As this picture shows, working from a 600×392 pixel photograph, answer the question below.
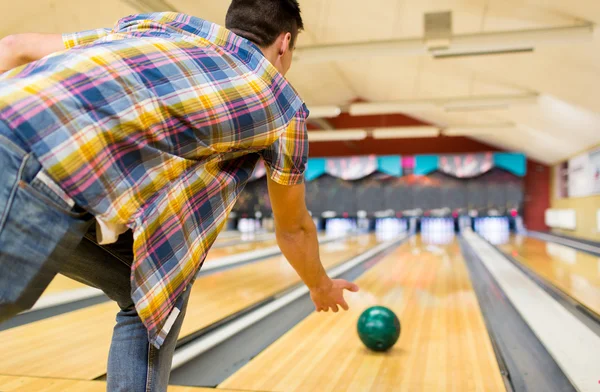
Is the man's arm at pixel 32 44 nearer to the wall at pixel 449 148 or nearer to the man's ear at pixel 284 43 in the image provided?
the man's ear at pixel 284 43

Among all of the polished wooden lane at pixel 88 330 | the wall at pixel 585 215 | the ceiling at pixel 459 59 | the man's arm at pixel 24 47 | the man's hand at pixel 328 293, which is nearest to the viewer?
the man's arm at pixel 24 47

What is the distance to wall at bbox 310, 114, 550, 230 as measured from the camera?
42.6 ft

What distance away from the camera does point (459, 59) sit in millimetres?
6762

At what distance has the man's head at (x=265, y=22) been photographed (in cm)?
96

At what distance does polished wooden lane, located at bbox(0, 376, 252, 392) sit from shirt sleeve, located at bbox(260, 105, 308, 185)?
1145mm

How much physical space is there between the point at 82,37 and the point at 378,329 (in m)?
1.75

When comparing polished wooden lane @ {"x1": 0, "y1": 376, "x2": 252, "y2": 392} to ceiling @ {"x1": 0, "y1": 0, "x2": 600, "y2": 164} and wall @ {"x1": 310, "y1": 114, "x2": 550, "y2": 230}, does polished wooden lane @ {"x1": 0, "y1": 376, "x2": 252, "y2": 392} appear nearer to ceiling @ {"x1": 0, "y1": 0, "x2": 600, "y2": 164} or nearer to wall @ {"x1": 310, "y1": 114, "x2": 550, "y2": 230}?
ceiling @ {"x1": 0, "y1": 0, "x2": 600, "y2": 164}

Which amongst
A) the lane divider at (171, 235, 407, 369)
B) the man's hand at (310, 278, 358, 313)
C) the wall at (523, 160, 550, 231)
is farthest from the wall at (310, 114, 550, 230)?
the man's hand at (310, 278, 358, 313)

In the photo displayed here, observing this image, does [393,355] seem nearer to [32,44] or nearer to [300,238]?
[300,238]

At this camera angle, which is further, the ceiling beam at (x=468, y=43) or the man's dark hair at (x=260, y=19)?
the ceiling beam at (x=468, y=43)

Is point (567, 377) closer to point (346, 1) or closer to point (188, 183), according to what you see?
point (188, 183)

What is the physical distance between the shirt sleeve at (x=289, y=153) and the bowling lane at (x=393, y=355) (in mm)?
1151

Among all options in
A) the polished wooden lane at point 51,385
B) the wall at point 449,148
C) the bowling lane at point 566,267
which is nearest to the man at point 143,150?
the polished wooden lane at point 51,385

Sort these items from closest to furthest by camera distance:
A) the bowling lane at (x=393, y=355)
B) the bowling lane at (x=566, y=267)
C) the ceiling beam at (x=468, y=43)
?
the bowling lane at (x=393, y=355) < the bowling lane at (x=566, y=267) < the ceiling beam at (x=468, y=43)
